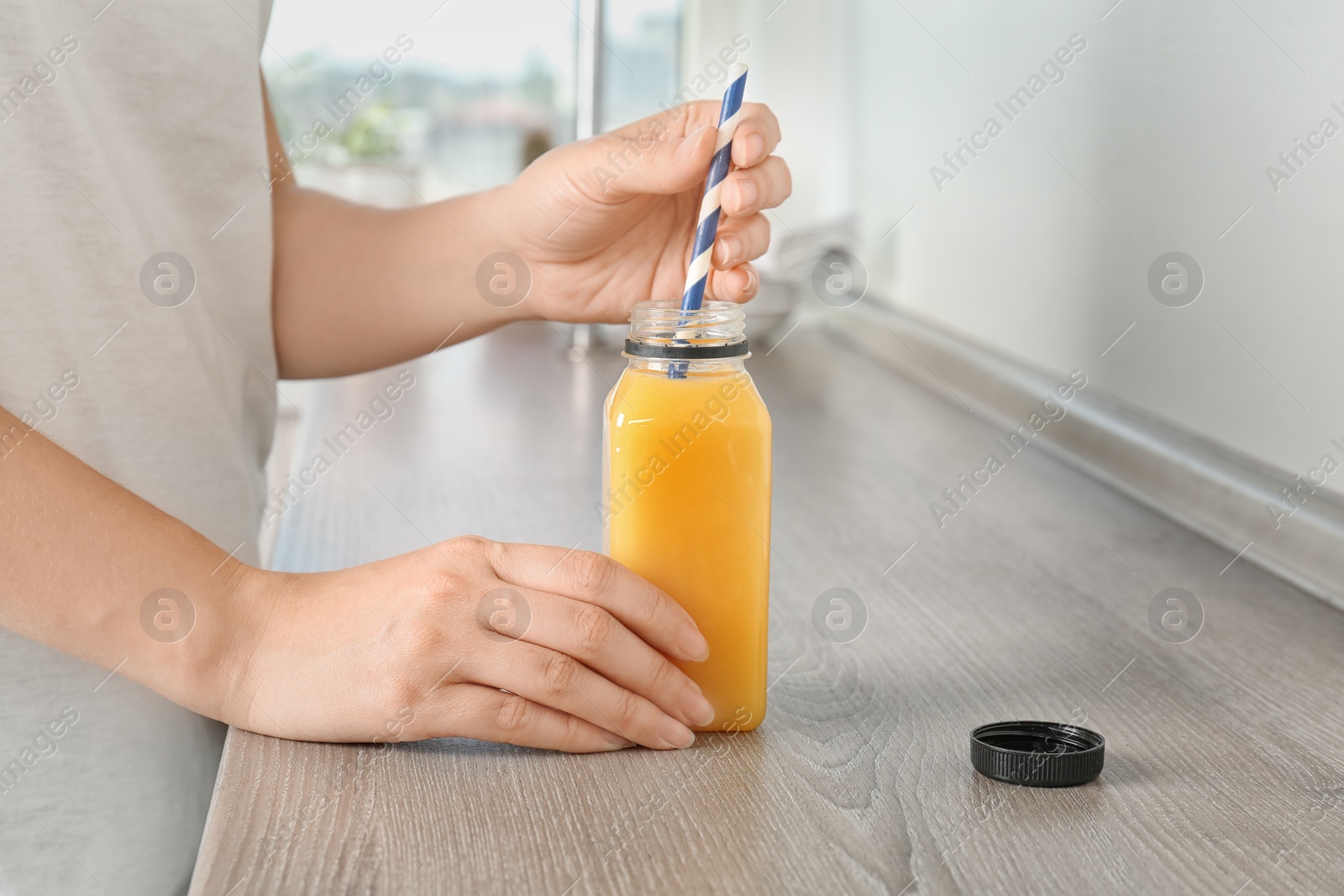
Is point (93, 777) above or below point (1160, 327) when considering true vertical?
below

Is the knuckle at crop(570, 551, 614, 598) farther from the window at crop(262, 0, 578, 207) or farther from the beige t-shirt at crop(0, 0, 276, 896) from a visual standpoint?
the window at crop(262, 0, 578, 207)

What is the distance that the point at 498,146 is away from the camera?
2934 mm

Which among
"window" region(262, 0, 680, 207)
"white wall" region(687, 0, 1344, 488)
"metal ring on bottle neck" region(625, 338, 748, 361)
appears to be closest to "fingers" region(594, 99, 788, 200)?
"metal ring on bottle neck" region(625, 338, 748, 361)

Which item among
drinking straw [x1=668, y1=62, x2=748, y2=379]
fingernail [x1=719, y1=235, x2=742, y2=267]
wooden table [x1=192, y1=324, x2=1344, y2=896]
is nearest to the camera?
wooden table [x1=192, y1=324, x2=1344, y2=896]

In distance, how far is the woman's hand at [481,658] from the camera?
1.64ft

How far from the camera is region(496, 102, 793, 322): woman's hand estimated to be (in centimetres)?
59

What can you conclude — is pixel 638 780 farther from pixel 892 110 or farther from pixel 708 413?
pixel 892 110

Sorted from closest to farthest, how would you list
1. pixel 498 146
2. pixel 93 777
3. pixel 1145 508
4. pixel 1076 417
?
pixel 93 777 → pixel 1145 508 → pixel 1076 417 → pixel 498 146

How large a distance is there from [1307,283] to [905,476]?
→ 0.37m

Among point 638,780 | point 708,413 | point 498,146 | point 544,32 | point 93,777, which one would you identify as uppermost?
point 544,32

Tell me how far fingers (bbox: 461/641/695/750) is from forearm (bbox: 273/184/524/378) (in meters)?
0.39

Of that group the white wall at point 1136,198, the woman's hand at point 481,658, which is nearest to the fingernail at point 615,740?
the woman's hand at point 481,658

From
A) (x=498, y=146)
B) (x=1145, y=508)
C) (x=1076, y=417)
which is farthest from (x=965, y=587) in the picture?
(x=498, y=146)

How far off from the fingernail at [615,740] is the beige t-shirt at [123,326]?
1.09ft
